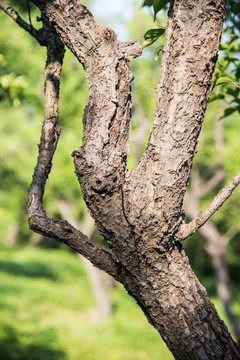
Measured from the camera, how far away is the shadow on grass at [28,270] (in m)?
20.8

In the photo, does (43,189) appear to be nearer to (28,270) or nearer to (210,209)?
(210,209)

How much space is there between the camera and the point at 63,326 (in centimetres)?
1188

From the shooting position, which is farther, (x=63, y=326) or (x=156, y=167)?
(x=63, y=326)

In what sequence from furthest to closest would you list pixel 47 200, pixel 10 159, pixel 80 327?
pixel 10 159 → pixel 47 200 → pixel 80 327

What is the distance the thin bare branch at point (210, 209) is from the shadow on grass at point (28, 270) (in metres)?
19.5

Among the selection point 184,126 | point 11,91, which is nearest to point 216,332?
point 184,126

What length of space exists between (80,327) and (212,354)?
1103 cm

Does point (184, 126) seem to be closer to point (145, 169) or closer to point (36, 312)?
point (145, 169)

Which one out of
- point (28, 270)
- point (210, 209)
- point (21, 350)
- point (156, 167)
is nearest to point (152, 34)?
point (156, 167)

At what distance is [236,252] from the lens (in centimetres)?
2697

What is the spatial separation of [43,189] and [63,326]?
34.6 feet

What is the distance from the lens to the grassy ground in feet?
31.4

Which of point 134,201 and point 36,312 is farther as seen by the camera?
point 36,312

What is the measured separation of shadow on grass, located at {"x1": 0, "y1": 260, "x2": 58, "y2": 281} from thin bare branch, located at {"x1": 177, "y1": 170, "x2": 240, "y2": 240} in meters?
19.5
